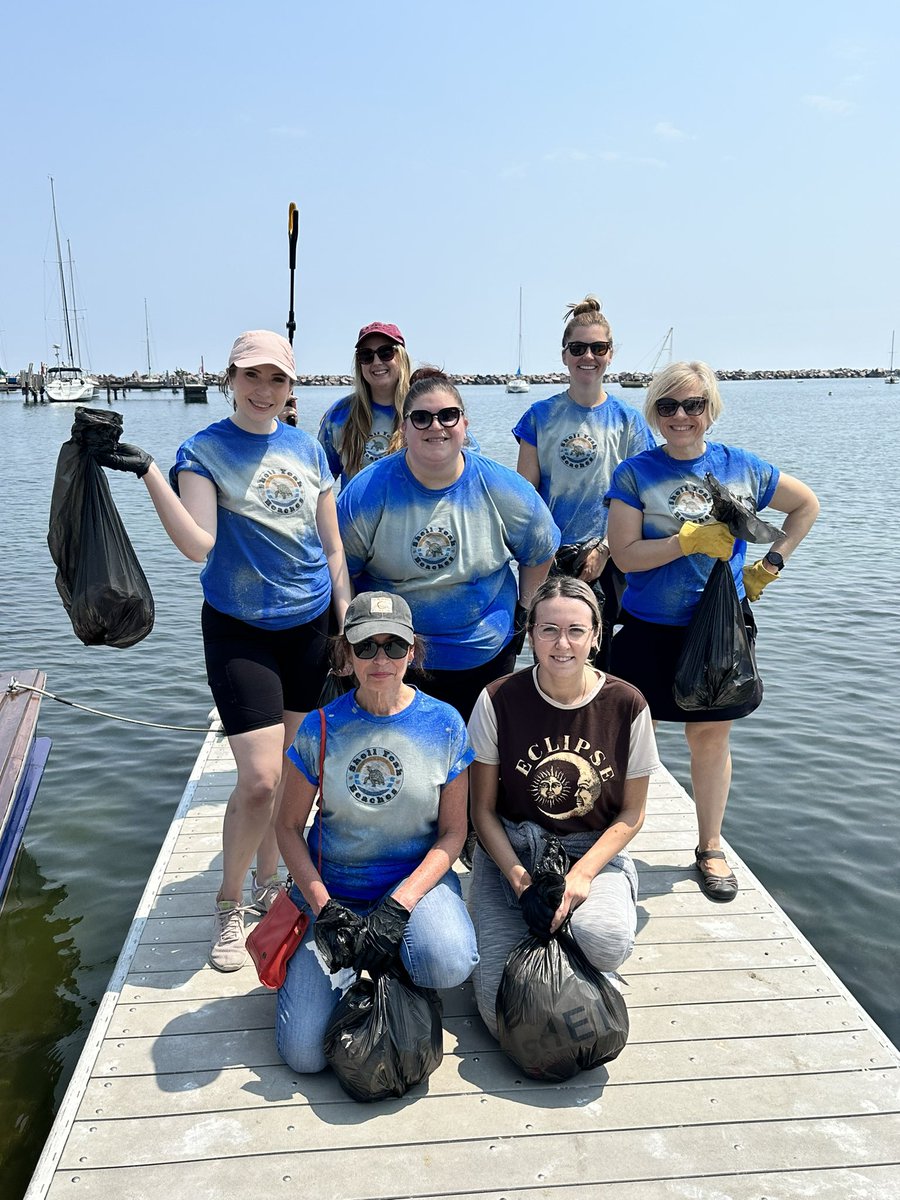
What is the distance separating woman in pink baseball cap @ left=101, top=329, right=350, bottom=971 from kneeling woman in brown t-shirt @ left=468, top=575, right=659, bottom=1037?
29.5 inches

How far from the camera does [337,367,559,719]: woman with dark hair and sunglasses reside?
11.5 ft

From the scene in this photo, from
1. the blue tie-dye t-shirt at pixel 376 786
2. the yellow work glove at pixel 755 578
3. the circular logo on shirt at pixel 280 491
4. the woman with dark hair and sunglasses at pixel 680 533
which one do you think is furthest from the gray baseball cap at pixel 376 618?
the yellow work glove at pixel 755 578

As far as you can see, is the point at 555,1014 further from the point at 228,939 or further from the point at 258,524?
the point at 258,524

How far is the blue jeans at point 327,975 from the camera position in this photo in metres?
2.92

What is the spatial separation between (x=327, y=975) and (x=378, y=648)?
3.43 feet

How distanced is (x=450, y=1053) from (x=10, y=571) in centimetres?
1282

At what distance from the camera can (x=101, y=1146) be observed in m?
2.64

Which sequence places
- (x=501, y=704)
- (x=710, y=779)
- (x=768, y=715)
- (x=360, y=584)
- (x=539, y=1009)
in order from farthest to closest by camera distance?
(x=768, y=715) → (x=710, y=779) → (x=360, y=584) → (x=501, y=704) → (x=539, y=1009)

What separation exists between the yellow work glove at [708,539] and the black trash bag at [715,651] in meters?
0.08

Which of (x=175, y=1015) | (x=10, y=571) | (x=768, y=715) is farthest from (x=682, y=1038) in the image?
(x=10, y=571)

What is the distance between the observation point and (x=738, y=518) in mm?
3521

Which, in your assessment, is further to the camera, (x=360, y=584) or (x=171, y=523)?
(x=360, y=584)

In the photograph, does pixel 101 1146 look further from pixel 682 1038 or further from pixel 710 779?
pixel 710 779

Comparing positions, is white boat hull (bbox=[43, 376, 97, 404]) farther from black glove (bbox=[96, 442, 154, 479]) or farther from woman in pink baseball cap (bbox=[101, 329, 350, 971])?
black glove (bbox=[96, 442, 154, 479])
